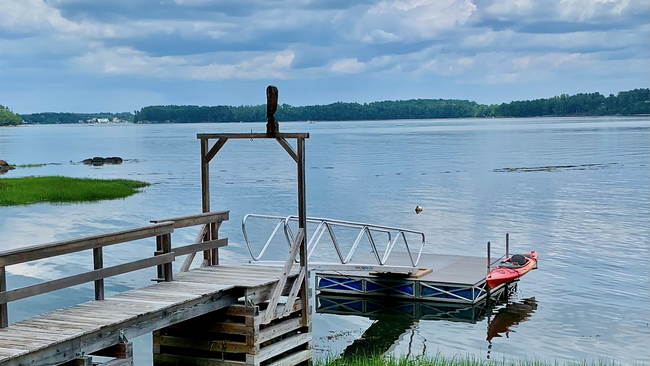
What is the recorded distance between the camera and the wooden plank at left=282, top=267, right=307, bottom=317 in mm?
12516

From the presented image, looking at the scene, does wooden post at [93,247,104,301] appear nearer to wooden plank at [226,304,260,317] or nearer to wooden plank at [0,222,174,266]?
wooden plank at [0,222,174,266]

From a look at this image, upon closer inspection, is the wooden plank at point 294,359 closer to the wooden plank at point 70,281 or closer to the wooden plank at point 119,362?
the wooden plank at point 70,281

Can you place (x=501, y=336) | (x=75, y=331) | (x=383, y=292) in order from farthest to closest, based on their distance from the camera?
(x=383, y=292) < (x=501, y=336) < (x=75, y=331)

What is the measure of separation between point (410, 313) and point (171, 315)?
10.6m

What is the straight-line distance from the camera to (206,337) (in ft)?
39.1

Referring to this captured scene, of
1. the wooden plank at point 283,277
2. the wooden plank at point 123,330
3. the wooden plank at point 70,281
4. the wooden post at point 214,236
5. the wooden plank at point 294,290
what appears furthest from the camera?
the wooden post at point 214,236

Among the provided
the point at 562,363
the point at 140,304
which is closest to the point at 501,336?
the point at 562,363

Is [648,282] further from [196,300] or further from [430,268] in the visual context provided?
[196,300]

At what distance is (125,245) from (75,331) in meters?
19.9

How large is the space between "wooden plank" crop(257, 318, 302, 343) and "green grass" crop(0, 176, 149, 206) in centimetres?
3105

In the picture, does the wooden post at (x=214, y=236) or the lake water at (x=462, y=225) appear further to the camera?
the lake water at (x=462, y=225)

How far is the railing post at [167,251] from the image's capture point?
472 inches

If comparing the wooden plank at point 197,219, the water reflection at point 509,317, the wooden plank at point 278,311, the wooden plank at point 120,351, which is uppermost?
the wooden plank at point 197,219

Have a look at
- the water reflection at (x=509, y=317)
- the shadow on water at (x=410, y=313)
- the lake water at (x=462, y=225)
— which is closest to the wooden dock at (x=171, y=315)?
the lake water at (x=462, y=225)
